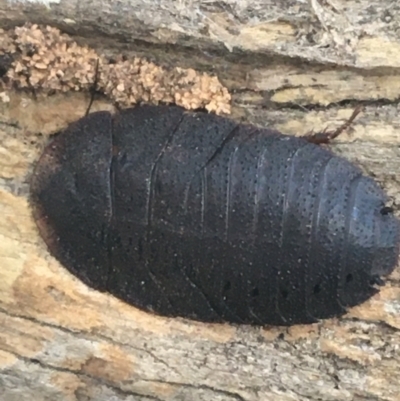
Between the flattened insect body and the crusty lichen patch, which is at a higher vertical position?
the crusty lichen patch

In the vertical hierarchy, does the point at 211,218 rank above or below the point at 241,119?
below

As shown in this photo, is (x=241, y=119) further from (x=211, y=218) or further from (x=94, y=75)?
(x=94, y=75)

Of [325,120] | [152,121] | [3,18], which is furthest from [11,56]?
[325,120]

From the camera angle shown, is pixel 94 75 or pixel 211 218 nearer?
pixel 211 218

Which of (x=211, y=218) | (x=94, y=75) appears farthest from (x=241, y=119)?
(x=94, y=75)

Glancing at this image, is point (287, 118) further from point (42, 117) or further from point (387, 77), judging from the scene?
point (42, 117)
